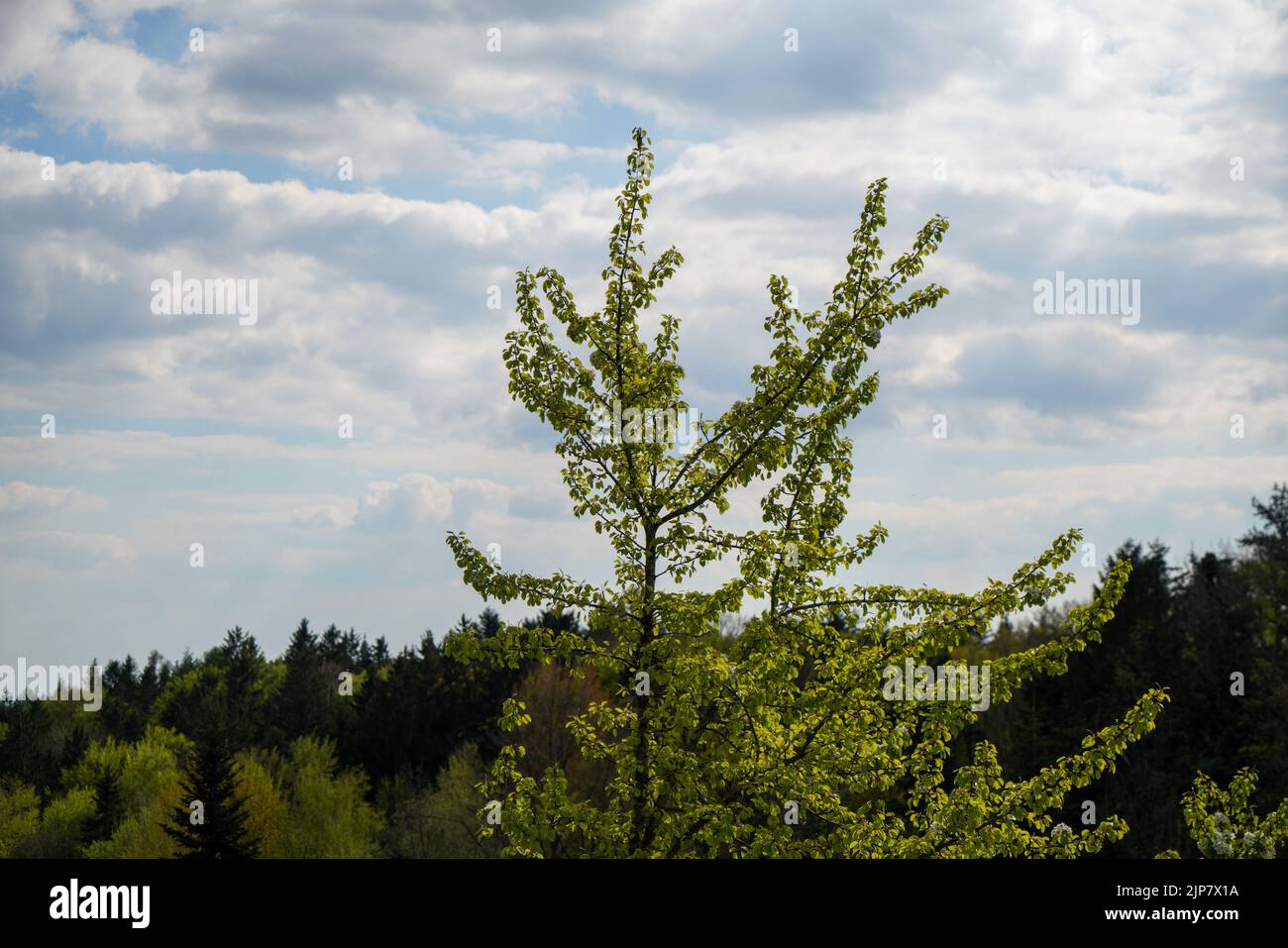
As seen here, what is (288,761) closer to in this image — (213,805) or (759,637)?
(213,805)

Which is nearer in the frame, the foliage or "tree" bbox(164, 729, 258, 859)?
the foliage

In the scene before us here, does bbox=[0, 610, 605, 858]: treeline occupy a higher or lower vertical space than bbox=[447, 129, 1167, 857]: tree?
lower

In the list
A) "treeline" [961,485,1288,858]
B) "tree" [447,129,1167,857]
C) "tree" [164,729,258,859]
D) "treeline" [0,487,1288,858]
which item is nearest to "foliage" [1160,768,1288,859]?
"tree" [447,129,1167,857]

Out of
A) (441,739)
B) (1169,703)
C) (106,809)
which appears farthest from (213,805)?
(1169,703)

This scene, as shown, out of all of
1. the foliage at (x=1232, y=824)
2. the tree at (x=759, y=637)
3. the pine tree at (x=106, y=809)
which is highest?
the tree at (x=759, y=637)

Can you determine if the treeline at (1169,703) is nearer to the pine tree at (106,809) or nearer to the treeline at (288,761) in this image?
the treeline at (288,761)

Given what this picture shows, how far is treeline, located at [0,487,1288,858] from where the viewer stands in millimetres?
47406

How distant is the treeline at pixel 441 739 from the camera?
4741cm

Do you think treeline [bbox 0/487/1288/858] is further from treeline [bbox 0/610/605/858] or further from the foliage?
the foliage

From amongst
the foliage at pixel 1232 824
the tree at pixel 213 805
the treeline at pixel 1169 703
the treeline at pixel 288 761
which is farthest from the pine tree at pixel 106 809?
the foliage at pixel 1232 824

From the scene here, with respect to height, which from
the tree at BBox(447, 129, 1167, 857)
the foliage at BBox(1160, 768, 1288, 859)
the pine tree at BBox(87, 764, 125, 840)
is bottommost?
the pine tree at BBox(87, 764, 125, 840)

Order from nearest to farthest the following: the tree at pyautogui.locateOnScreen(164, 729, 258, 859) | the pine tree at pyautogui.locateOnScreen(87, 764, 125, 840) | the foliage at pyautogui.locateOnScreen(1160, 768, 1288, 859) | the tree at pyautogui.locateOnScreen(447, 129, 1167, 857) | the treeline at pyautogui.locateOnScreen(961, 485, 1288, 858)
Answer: the tree at pyautogui.locateOnScreen(447, 129, 1167, 857), the foliage at pyautogui.locateOnScreen(1160, 768, 1288, 859), the treeline at pyautogui.locateOnScreen(961, 485, 1288, 858), the tree at pyautogui.locateOnScreen(164, 729, 258, 859), the pine tree at pyautogui.locateOnScreen(87, 764, 125, 840)
